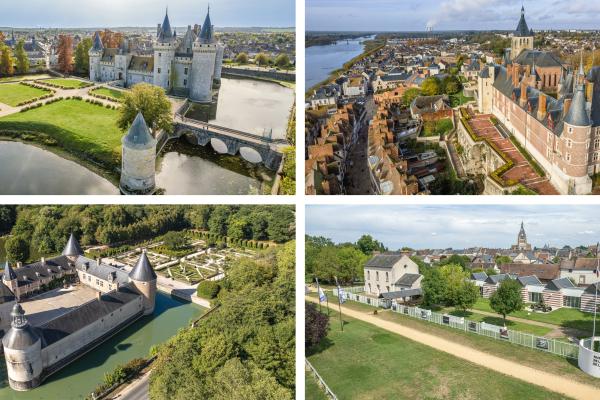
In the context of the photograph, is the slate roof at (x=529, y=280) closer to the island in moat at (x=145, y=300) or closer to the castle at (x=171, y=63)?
the island in moat at (x=145, y=300)

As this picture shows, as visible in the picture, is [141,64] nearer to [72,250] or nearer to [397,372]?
[72,250]

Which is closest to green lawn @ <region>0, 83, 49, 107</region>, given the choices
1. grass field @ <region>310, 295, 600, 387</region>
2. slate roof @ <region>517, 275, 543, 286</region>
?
grass field @ <region>310, 295, 600, 387</region>

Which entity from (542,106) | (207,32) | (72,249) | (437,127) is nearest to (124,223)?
(72,249)

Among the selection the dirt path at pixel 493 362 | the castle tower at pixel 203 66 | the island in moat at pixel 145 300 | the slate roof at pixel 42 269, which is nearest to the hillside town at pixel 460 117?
the island in moat at pixel 145 300

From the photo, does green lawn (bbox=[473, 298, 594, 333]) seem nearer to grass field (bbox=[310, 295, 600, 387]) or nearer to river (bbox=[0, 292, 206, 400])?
grass field (bbox=[310, 295, 600, 387])

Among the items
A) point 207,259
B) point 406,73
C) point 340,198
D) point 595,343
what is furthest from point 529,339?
point 207,259

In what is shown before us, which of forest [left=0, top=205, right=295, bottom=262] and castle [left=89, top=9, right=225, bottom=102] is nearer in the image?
forest [left=0, top=205, right=295, bottom=262]
